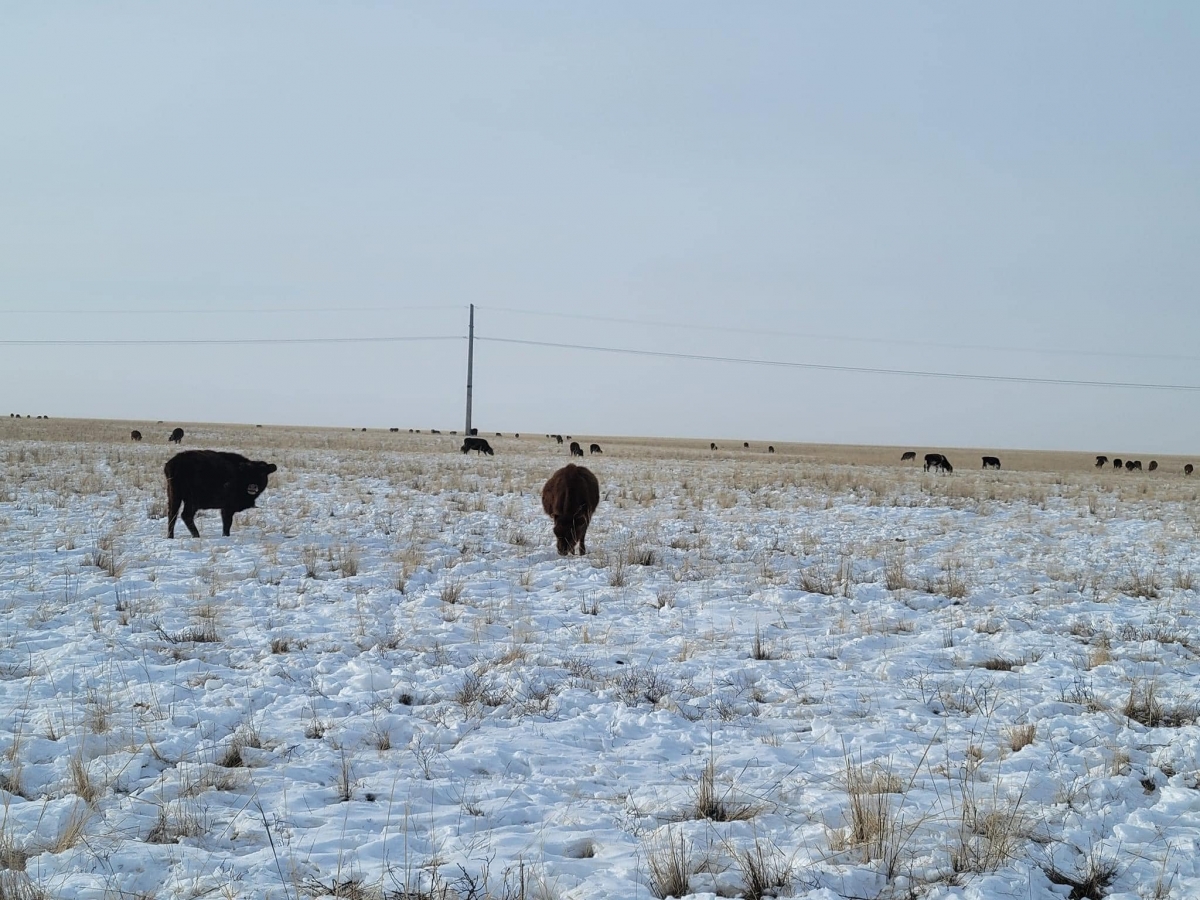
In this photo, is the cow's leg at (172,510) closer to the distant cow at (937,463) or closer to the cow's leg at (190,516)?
the cow's leg at (190,516)

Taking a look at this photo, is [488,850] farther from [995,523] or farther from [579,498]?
[995,523]

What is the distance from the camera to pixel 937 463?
1561 inches

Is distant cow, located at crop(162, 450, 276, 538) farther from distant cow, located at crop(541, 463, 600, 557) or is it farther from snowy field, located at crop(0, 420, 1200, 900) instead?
distant cow, located at crop(541, 463, 600, 557)

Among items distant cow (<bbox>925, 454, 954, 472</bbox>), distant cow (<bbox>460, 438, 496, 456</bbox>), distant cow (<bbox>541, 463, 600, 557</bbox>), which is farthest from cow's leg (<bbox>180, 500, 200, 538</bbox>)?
distant cow (<bbox>925, 454, 954, 472</bbox>)

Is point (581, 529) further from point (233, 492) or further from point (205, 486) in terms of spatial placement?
point (205, 486)

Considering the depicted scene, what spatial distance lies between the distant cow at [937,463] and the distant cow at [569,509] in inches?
1162

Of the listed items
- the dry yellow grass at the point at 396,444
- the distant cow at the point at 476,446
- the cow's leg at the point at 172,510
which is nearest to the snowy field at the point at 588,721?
the cow's leg at the point at 172,510

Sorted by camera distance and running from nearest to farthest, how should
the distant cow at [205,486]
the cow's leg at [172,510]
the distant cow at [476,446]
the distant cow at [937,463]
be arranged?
the cow's leg at [172,510] → the distant cow at [205,486] → the distant cow at [937,463] → the distant cow at [476,446]

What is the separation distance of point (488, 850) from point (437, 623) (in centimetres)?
418

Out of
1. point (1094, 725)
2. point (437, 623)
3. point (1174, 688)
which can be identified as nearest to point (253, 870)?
point (437, 623)

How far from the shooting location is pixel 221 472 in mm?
12602

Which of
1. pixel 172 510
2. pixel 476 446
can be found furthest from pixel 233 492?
pixel 476 446

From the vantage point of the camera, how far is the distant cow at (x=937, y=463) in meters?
37.2

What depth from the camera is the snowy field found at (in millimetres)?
3314
